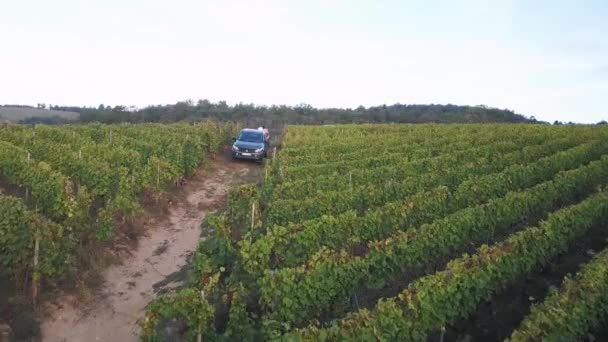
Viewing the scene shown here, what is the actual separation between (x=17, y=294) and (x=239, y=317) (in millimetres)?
4752

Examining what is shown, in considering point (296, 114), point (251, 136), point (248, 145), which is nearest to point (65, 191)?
point (248, 145)

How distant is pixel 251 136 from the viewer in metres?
27.3

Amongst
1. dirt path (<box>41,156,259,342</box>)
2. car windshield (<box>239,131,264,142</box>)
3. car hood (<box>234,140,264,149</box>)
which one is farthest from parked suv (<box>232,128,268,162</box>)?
dirt path (<box>41,156,259,342</box>)

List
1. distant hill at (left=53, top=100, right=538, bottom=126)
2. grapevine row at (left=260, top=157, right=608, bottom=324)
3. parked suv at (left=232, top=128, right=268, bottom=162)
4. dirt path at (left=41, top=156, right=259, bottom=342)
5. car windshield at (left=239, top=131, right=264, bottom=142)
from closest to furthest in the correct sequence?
1. grapevine row at (left=260, top=157, right=608, bottom=324)
2. dirt path at (left=41, top=156, right=259, bottom=342)
3. parked suv at (left=232, top=128, right=268, bottom=162)
4. car windshield at (left=239, top=131, right=264, bottom=142)
5. distant hill at (left=53, top=100, right=538, bottom=126)

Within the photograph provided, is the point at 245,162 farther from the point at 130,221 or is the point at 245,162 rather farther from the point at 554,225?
the point at 554,225

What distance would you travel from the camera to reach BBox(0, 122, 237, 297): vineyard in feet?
30.8

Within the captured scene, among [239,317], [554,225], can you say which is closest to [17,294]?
[239,317]

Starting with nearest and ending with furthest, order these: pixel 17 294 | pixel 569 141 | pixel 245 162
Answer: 1. pixel 17 294
2. pixel 569 141
3. pixel 245 162

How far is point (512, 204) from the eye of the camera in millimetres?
11500

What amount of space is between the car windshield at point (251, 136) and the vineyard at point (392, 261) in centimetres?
1098

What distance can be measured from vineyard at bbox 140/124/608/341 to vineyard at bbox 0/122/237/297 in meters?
0.10

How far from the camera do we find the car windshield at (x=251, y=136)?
2705cm

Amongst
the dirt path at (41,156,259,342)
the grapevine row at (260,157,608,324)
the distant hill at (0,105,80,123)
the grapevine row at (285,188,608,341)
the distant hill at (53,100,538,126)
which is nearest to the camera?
the grapevine row at (285,188,608,341)

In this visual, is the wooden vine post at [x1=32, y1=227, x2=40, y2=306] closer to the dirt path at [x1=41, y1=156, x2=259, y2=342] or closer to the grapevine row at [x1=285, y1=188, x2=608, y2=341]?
the dirt path at [x1=41, y1=156, x2=259, y2=342]
